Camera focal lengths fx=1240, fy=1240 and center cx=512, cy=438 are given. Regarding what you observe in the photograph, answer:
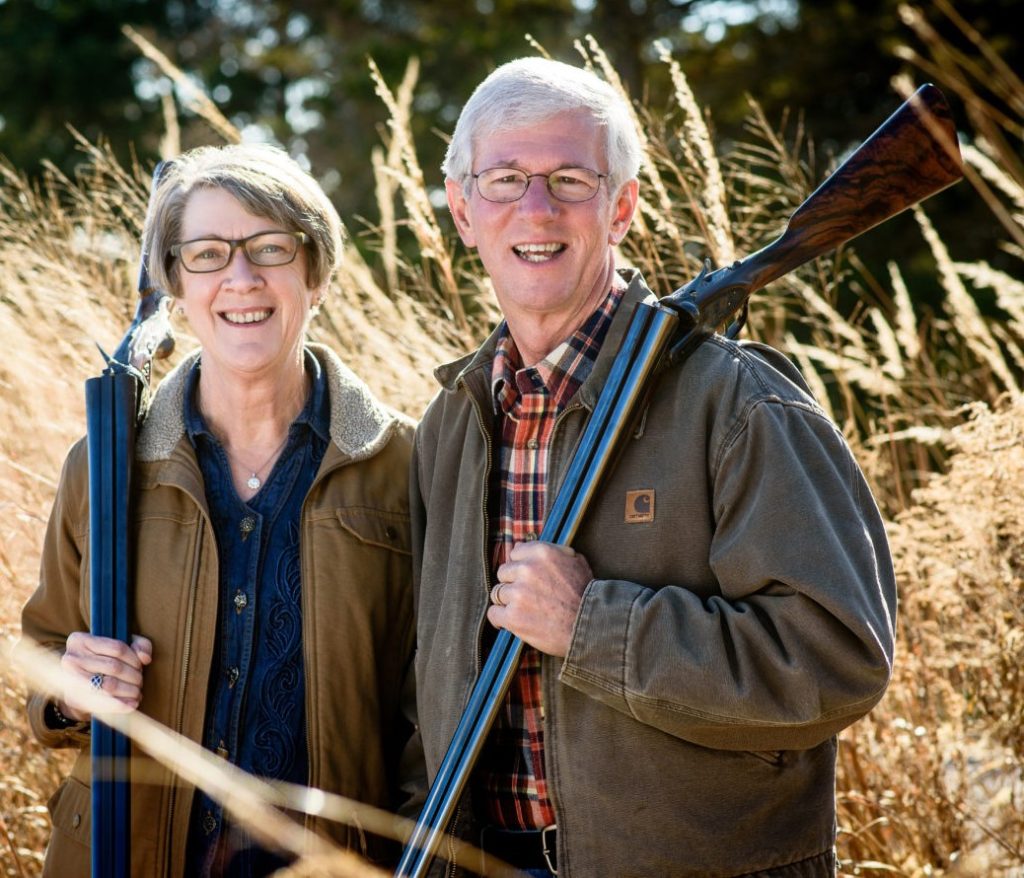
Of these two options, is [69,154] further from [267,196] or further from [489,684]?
[489,684]

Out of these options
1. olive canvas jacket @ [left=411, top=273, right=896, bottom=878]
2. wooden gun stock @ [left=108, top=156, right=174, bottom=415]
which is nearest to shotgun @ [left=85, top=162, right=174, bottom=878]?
wooden gun stock @ [left=108, top=156, right=174, bottom=415]

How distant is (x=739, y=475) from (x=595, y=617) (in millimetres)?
355

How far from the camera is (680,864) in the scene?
2201 millimetres

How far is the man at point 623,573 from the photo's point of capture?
83.1 inches

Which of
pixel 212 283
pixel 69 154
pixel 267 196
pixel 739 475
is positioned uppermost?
pixel 69 154

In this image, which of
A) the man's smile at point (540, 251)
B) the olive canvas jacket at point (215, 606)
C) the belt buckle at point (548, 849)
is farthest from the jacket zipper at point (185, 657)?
the man's smile at point (540, 251)

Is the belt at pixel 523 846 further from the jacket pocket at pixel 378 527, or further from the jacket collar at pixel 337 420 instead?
the jacket collar at pixel 337 420

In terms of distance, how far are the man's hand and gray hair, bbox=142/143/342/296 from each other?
107 centimetres

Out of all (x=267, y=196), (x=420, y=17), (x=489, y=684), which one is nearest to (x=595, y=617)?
(x=489, y=684)

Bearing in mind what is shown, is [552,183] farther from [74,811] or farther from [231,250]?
[74,811]

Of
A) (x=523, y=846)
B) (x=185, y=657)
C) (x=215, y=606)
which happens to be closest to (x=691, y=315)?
(x=523, y=846)

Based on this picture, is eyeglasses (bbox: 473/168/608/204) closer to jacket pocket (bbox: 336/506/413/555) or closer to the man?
the man

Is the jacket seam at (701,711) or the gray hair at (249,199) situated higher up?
the gray hair at (249,199)

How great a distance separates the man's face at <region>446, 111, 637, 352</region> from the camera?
2.42 meters
